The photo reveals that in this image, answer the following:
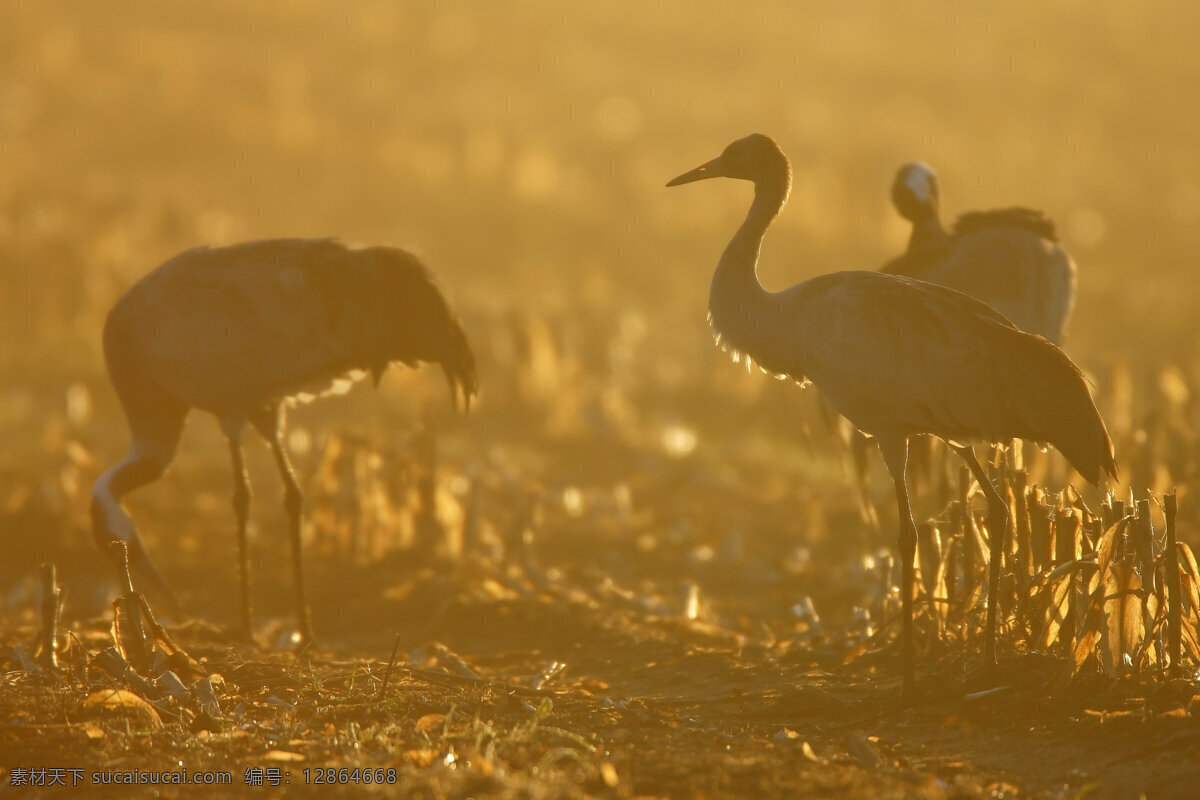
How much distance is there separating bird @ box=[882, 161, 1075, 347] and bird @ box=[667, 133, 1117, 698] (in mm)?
1634

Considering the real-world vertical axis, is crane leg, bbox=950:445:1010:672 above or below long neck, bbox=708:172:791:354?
below

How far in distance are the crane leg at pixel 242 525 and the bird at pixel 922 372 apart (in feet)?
9.41

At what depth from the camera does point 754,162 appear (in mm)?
7016

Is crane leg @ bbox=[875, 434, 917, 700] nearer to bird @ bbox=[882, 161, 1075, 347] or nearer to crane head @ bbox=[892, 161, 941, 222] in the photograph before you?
bird @ bbox=[882, 161, 1075, 347]

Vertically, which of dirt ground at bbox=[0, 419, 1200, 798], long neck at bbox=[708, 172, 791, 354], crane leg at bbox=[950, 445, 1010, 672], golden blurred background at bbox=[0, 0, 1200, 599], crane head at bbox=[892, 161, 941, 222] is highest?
golden blurred background at bbox=[0, 0, 1200, 599]

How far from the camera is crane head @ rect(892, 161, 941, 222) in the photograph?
827 centimetres

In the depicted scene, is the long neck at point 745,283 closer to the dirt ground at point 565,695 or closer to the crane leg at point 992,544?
the crane leg at point 992,544

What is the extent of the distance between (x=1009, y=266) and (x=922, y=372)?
2.00 meters

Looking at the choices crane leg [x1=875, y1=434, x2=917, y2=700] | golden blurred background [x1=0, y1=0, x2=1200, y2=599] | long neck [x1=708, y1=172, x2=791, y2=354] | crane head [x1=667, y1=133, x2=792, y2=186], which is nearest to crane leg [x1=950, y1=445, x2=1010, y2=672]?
crane leg [x1=875, y1=434, x2=917, y2=700]

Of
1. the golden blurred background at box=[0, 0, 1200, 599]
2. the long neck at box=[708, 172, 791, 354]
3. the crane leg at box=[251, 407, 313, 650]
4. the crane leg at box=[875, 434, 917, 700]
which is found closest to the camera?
the crane leg at box=[875, 434, 917, 700]

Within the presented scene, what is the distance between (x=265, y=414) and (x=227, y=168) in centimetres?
1121

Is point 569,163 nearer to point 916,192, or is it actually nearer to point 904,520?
point 916,192

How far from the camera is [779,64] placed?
998 inches

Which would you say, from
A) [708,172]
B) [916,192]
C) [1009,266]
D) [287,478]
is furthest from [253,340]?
[1009,266]
